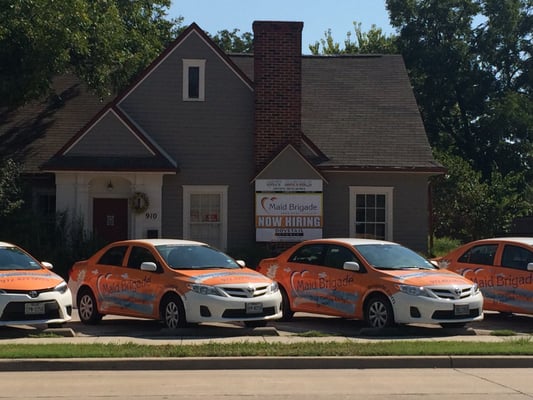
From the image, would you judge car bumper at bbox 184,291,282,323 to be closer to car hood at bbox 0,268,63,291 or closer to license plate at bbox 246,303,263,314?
license plate at bbox 246,303,263,314

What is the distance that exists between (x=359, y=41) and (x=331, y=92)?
27.1 m

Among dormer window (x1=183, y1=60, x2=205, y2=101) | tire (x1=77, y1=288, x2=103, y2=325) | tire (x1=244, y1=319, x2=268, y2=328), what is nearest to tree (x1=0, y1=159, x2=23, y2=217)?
dormer window (x1=183, y1=60, x2=205, y2=101)

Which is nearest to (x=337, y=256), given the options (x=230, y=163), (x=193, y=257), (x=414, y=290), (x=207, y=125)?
(x=414, y=290)

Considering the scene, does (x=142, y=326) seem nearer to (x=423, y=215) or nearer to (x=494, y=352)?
(x=494, y=352)

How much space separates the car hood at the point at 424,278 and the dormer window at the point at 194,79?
11.8 metres

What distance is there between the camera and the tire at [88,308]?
1606cm

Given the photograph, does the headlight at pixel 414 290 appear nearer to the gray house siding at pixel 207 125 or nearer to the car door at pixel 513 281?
the car door at pixel 513 281

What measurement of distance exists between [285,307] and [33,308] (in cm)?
457

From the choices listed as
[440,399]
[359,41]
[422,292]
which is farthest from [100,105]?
[359,41]

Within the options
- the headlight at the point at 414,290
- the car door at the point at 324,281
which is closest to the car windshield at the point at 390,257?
the car door at the point at 324,281

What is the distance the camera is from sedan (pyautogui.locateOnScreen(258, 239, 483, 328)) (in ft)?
47.5

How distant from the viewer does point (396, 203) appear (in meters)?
25.8

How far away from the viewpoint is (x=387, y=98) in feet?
93.5

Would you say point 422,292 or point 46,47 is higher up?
point 46,47
